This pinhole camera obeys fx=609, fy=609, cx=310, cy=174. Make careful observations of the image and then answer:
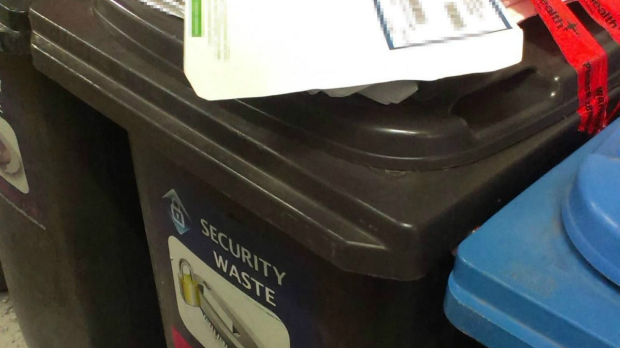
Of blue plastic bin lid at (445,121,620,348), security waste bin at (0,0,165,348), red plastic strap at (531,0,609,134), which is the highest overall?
red plastic strap at (531,0,609,134)

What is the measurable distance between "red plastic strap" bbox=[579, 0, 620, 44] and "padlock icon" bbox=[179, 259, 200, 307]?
49 centimetres

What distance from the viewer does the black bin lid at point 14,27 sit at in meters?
0.71

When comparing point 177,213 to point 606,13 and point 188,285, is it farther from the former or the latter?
point 606,13

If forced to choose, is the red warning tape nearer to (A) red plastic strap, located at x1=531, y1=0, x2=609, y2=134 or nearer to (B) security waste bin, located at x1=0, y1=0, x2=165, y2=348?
(A) red plastic strap, located at x1=531, y1=0, x2=609, y2=134

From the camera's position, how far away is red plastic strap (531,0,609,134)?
537 mm

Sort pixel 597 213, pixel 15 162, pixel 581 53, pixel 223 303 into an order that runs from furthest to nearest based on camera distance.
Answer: pixel 15 162, pixel 223 303, pixel 581 53, pixel 597 213

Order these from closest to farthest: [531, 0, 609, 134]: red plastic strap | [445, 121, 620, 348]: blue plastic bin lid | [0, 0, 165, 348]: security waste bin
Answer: [445, 121, 620, 348]: blue plastic bin lid
[531, 0, 609, 134]: red plastic strap
[0, 0, 165, 348]: security waste bin

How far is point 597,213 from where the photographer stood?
39cm

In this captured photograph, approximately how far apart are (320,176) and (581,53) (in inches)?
10.5

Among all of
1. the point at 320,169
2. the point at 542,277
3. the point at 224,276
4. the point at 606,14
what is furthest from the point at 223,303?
the point at 606,14

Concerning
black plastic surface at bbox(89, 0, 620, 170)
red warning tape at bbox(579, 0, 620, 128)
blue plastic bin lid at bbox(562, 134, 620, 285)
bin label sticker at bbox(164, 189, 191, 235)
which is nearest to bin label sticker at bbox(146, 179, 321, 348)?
bin label sticker at bbox(164, 189, 191, 235)

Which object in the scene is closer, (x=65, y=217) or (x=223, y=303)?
(x=223, y=303)

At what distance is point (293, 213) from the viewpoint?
0.48m

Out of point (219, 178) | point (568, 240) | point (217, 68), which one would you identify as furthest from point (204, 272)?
point (568, 240)
